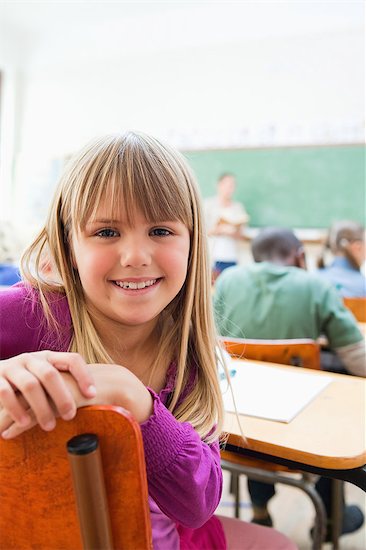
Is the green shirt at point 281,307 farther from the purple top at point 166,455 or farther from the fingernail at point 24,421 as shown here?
the fingernail at point 24,421

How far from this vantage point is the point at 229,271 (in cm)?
200

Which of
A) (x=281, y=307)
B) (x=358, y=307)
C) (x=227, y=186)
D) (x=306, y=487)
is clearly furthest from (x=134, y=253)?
(x=227, y=186)

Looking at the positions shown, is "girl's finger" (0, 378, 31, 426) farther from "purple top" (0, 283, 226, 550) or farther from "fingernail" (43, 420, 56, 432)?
"purple top" (0, 283, 226, 550)

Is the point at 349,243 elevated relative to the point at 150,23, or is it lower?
lower

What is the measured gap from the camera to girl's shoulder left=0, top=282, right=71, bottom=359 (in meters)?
0.83

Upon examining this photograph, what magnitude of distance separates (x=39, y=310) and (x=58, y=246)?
11 cm

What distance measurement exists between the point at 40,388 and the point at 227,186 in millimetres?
5183

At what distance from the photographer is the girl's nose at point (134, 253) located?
76 centimetres

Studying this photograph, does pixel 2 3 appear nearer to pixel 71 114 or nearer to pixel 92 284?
pixel 71 114

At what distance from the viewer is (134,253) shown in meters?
0.75

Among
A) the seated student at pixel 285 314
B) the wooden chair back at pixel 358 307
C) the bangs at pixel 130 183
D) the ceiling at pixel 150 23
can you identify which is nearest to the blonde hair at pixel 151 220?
the bangs at pixel 130 183

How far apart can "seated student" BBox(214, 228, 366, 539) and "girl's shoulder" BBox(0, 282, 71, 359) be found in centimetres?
96

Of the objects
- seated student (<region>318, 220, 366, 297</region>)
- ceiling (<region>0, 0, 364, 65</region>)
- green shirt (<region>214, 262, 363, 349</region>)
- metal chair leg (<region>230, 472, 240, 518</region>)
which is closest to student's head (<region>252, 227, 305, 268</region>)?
green shirt (<region>214, 262, 363, 349</region>)

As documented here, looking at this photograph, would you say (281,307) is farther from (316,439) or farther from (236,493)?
(316,439)
